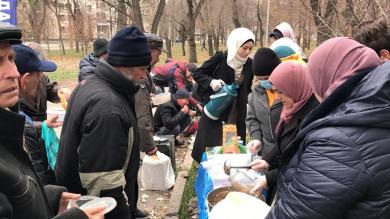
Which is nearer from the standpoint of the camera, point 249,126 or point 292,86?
point 292,86

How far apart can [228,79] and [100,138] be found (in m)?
2.84

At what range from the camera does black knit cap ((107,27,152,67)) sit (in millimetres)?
2527

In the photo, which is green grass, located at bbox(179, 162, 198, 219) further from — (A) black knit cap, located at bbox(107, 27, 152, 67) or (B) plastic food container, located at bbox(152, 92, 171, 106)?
(A) black knit cap, located at bbox(107, 27, 152, 67)

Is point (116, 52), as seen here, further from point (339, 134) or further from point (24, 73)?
point (339, 134)

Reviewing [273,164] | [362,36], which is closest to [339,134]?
[273,164]

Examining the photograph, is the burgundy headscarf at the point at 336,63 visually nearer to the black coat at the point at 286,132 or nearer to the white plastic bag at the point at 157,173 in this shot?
the black coat at the point at 286,132

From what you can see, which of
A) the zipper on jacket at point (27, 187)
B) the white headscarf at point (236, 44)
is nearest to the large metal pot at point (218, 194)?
the zipper on jacket at point (27, 187)

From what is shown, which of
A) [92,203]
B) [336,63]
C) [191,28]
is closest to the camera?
[336,63]

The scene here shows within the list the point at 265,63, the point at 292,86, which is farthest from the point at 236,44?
the point at 292,86

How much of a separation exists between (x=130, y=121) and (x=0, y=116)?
43.2 inches

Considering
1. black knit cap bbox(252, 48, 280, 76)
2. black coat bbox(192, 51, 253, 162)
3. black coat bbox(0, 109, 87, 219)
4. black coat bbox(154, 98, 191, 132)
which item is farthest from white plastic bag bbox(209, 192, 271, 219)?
black coat bbox(154, 98, 191, 132)

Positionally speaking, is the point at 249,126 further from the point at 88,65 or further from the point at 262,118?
the point at 88,65

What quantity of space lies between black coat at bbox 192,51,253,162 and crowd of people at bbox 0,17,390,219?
25 mm

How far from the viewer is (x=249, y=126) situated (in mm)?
3736
